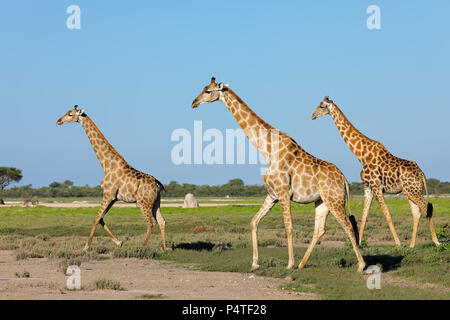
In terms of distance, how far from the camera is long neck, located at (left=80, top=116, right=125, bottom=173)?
727 inches

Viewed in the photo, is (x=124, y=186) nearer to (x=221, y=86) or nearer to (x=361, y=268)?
(x=221, y=86)

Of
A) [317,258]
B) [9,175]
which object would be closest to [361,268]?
[317,258]

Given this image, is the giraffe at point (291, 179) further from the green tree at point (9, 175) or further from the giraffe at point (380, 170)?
the green tree at point (9, 175)

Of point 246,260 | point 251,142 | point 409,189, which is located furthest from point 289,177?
point 409,189

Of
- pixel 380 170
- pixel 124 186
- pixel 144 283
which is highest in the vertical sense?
pixel 380 170

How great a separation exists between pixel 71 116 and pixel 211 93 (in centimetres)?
→ 659

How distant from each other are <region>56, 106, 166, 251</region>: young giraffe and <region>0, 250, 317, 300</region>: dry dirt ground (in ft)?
6.10

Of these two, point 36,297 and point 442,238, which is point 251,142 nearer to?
point 36,297

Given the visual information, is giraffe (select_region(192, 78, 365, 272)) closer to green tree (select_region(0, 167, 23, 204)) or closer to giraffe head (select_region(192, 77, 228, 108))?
giraffe head (select_region(192, 77, 228, 108))

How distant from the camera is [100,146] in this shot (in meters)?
18.7

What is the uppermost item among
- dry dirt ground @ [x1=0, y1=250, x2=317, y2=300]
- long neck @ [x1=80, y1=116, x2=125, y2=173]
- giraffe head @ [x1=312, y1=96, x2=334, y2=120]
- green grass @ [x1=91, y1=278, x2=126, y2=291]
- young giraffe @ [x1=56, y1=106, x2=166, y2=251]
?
giraffe head @ [x1=312, y1=96, x2=334, y2=120]

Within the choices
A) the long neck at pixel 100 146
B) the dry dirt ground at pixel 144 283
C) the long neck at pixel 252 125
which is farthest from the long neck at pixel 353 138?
the long neck at pixel 100 146

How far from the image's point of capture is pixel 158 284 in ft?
40.2

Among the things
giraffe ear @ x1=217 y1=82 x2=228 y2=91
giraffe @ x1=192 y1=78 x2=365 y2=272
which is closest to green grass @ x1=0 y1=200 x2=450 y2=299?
giraffe @ x1=192 y1=78 x2=365 y2=272
